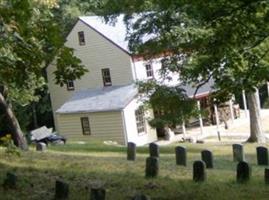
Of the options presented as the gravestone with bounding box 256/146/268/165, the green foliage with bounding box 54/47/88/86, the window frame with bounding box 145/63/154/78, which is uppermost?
the window frame with bounding box 145/63/154/78

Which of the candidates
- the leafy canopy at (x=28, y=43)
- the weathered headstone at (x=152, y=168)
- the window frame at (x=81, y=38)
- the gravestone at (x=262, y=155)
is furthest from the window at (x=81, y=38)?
the leafy canopy at (x=28, y=43)

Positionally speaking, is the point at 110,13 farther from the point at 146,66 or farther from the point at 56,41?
the point at 56,41

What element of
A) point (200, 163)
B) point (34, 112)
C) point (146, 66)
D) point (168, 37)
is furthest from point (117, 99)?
point (200, 163)

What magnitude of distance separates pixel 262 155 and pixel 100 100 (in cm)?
2445

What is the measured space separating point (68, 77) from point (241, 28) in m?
4.62

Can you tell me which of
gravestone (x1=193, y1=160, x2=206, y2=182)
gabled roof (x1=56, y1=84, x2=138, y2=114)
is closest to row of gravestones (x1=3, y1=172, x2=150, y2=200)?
gravestone (x1=193, y1=160, x2=206, y2=182)

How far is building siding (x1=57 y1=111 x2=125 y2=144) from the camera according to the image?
129 ft

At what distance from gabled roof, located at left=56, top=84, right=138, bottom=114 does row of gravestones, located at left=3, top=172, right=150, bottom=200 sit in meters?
27.2

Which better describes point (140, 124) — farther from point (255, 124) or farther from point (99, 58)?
point (255, 124)

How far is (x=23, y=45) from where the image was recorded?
8391mm

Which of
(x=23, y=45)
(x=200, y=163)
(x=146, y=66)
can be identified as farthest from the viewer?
(x=146, y=66)

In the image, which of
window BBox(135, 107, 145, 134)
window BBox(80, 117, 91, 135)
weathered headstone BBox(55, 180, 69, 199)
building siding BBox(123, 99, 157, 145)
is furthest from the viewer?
window BBox(80, 117, 91, 135)

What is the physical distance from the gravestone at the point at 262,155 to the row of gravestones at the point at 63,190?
882 centimetres

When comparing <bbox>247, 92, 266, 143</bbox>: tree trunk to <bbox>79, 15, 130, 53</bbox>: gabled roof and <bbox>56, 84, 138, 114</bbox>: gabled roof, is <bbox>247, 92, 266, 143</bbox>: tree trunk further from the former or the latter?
<bbox>79, 15, 130, 53</bbox>: gabled roof
